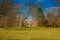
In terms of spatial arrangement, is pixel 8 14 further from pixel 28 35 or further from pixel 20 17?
pixel 28 35

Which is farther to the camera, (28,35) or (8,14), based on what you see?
(8,14)

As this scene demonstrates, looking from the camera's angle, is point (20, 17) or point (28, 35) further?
point (20, 17)

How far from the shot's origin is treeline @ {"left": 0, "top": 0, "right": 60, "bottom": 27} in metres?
16.4

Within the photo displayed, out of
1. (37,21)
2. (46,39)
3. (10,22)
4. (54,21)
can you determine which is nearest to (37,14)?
(37,21)

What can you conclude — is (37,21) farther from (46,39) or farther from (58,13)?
(46,39)

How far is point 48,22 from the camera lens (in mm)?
17156

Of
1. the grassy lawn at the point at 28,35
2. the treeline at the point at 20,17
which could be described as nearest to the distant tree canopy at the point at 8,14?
the treeline at the point at 20,17

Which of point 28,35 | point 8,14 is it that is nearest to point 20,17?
point 8,14

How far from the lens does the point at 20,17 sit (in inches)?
652

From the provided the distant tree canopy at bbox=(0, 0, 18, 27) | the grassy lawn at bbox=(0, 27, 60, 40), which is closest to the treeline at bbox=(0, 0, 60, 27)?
the distant tree canopy at bbox=(0, 0, 18, 27)

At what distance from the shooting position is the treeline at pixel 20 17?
16.4m

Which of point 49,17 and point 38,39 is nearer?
point 38,39

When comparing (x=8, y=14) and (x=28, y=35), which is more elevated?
(x=8, y=14)

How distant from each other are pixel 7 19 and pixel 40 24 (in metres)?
4.16
